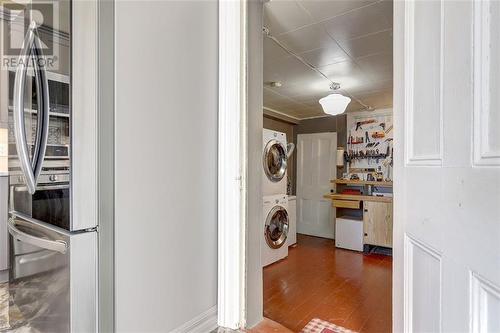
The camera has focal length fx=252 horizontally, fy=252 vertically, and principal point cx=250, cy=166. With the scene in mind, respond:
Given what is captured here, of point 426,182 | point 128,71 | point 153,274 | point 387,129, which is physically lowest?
point 153,274

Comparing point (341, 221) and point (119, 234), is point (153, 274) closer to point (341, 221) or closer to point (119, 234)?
point (119, 234)

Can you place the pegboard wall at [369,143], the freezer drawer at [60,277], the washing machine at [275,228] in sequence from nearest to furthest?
the freezer drawer at [60,277], the washing machine at [275,228], the pegboard wall at [369,143]

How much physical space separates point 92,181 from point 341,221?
154 inches

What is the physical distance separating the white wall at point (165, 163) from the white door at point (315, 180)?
395 centimetres

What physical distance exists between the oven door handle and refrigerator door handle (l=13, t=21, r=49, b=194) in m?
0.21

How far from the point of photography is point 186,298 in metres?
1.25

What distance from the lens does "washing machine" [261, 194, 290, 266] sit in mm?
3180

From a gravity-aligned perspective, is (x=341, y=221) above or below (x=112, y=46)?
below

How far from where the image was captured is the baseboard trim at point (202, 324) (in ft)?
4.07

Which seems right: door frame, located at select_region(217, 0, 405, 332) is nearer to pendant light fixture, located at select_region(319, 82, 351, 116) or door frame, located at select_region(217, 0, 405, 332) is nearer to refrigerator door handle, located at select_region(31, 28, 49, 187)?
refrigerator door handle, located at select_region(31, 28, 49, 187)

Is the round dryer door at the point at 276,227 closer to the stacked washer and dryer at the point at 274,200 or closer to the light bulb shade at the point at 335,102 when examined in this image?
the stacked washer and dryer at the point at 274,200

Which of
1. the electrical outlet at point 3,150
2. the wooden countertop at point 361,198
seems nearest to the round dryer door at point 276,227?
the wooden countertop at point 361,198

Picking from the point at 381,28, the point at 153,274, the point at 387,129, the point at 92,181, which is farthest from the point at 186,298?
the point at 387,129

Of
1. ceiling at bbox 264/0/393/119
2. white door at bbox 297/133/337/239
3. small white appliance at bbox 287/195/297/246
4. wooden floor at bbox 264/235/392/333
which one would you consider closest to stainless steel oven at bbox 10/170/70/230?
ceiling at bbox 264/0/393/119
